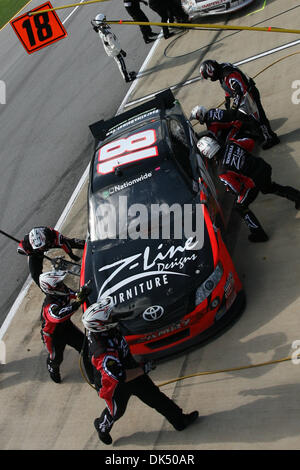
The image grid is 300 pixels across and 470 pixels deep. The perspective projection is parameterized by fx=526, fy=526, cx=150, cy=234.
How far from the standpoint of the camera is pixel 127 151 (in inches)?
293

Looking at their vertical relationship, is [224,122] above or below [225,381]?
above

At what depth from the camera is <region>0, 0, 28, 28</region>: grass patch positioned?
22.5 m

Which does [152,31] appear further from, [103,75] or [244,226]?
[244,226]

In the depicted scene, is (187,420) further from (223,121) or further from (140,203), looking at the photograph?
(223,121)

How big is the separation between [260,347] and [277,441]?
1.17 meters

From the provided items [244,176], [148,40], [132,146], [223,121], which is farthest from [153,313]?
[148,40]

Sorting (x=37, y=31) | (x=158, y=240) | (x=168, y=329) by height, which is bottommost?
(x=168, y=329)

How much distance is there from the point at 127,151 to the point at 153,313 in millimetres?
2628

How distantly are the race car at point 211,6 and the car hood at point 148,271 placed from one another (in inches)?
330

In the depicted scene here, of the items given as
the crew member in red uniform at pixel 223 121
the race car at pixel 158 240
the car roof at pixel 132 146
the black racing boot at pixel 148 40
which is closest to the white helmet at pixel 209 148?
the race car at pixel 158 240

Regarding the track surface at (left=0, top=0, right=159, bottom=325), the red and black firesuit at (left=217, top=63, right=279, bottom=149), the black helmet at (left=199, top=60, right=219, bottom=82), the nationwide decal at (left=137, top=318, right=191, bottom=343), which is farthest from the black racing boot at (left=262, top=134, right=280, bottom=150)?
the nationwide decal at (left=137, top=318, right=191, bottom=343)

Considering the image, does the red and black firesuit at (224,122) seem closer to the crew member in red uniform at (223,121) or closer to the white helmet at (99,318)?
the crew member in red uniform at (223,121)

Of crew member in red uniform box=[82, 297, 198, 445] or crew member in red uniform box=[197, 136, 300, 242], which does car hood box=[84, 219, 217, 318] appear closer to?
crew member in red uniform box=[82, 297, 198, 445]

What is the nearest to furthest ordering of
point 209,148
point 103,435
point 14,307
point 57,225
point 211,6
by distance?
point 103,435, point 209,148, point 14,307, point 57,225, point 211,6
